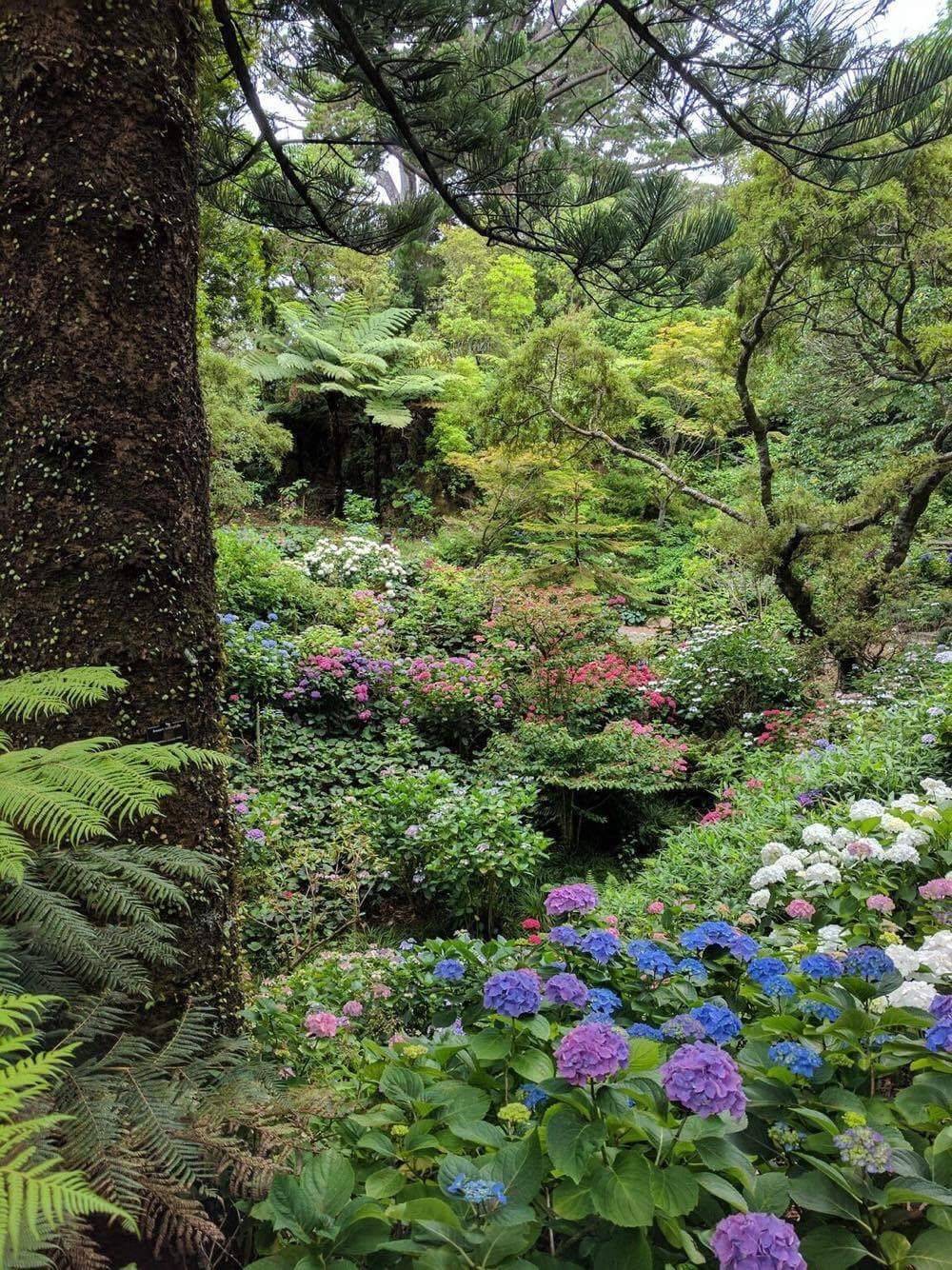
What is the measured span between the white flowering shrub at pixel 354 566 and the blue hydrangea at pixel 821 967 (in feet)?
20.8

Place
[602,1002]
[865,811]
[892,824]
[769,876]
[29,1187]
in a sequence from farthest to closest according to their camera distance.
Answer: [865,811] → [892,824] → [769,876] → [602,1002] → [29,1187]

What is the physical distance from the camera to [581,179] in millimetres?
2775

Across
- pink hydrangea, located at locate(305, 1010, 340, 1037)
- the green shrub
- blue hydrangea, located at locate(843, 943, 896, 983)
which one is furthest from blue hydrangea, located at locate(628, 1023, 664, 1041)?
the green shrub

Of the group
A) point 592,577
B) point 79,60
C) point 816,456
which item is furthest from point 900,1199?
point 816,456

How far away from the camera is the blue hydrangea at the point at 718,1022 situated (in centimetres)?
109

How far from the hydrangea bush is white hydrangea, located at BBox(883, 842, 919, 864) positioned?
21.0 inches

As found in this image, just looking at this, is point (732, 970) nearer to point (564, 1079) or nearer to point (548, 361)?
point (564, 1079)

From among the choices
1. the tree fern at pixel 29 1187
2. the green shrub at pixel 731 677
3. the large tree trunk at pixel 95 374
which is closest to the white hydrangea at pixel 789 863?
the large tree trunk at pixel 95 374

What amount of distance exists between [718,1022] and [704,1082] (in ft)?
0.70

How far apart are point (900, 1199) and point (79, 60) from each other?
2.15 m

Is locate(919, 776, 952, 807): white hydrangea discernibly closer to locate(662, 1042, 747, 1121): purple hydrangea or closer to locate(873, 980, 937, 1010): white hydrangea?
locate(873, 980, 937, 1010): white hydrangea

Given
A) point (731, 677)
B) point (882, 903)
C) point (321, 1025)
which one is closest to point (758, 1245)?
point (321, 1025)

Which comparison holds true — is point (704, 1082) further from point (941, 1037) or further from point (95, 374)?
point (95, 374)

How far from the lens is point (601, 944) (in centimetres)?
134
